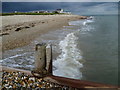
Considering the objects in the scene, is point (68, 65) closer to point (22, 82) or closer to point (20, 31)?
point (22, 82)

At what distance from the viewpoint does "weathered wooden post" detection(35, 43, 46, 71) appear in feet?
13.0

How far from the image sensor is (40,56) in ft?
13.1

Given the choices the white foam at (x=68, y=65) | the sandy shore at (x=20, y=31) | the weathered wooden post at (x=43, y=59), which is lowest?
the white foam at (x=68, y=65)

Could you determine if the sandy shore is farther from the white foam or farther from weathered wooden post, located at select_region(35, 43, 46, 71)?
weathered wooden post, located at select_region(35, 43, 46, 71)

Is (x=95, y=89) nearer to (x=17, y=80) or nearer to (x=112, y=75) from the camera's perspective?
(x=17, y=80)

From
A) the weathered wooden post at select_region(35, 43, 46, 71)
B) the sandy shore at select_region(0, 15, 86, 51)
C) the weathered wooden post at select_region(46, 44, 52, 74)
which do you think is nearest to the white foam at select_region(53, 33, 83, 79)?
the weathered wooden post at select_region(46, 44, 52, 74)

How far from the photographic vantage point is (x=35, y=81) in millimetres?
3996

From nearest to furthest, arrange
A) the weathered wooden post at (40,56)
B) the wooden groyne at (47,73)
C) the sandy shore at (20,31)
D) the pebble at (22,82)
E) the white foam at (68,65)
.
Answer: the wooden groyne at (47,73) → the pebble at (22,82) → the weathered wooden post at (40,56) → the white foam at (68,65) → the sandy shore at (20,31)

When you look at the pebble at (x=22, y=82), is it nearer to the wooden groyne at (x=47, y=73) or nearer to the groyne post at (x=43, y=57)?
the wooden groyne at (x=47, y=73)

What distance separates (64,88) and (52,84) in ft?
1.12

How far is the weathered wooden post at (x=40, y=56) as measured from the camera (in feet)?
13.0

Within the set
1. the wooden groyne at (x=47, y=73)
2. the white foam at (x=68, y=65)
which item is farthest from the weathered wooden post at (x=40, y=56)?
the white foam at (x=68, y=65)

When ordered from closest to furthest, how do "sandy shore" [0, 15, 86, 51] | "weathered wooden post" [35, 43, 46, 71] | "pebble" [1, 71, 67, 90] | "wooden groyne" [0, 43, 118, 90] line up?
"wooden groyne" [0, 43, 118, 90], "pebble" [1, 71, 67, 90], "weathered wooden post" [35, 43, 46, 71], "sandy shore" [0, 15, 86, 51]

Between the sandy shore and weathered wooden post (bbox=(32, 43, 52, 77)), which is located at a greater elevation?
the sandy shore
